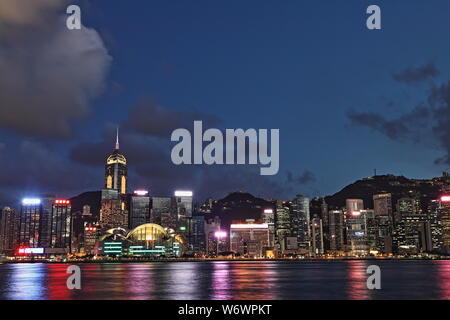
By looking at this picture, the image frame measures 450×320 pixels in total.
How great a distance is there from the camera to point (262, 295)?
226 feet

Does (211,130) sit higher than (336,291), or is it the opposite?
(211,130)
